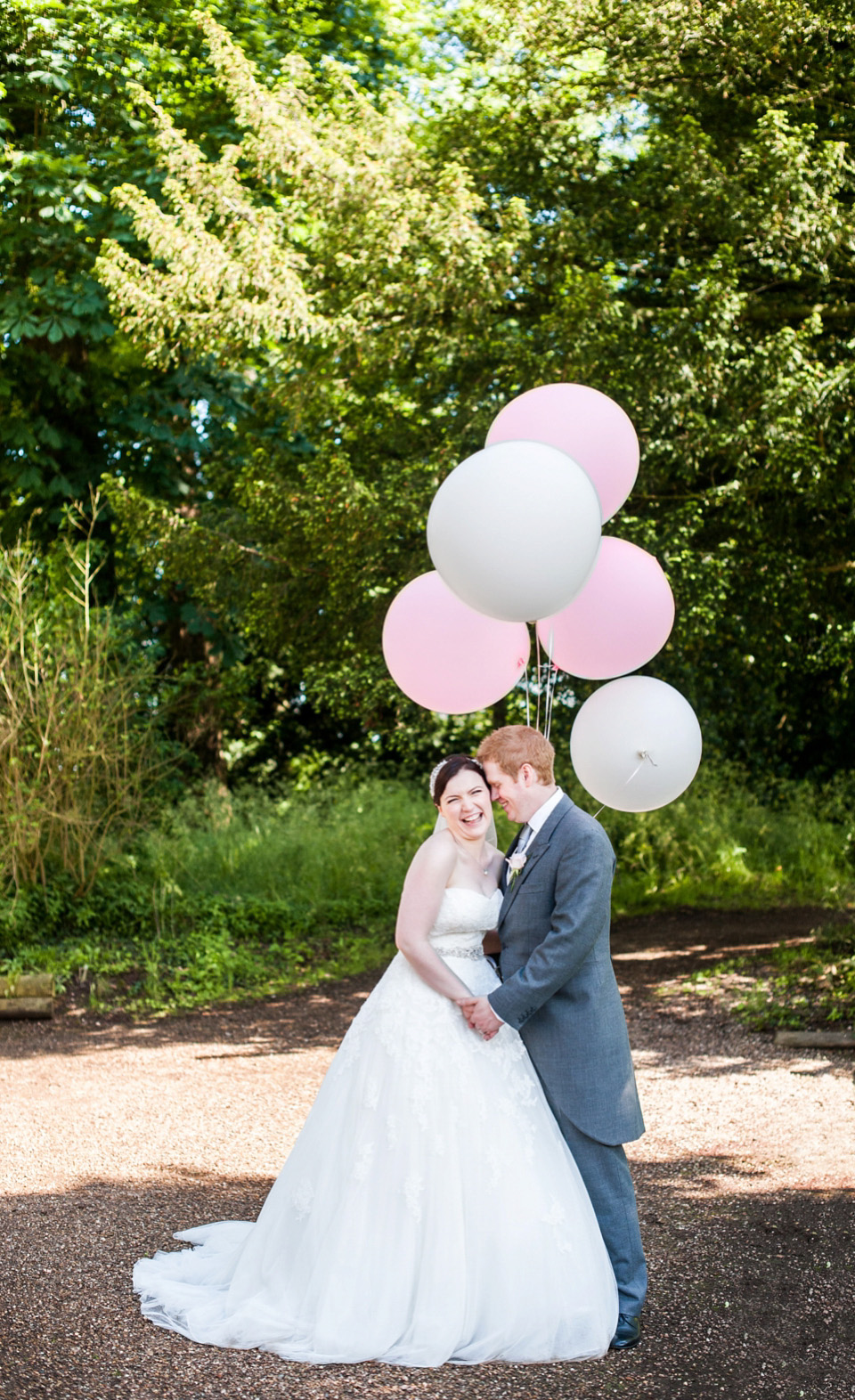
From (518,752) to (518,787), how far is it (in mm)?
106

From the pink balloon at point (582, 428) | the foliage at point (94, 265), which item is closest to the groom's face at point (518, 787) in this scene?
the pink balloon at point (582, 428)

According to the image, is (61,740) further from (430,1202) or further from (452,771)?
(430,1202)

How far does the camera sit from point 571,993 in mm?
3475

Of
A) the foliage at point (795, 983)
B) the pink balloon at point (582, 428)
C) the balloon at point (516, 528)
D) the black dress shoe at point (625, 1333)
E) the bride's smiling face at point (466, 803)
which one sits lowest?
the foliage at point (795, 983)

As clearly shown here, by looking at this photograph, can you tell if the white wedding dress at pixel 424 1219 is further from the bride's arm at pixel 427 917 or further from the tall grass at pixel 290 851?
the tall grass at pixel 290 851

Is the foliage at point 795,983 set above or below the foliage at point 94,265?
below

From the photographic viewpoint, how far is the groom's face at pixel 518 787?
Result: 11.6ft

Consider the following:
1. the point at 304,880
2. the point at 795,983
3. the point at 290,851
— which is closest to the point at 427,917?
the point at 795,983

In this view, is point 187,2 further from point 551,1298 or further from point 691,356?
point 551,1298

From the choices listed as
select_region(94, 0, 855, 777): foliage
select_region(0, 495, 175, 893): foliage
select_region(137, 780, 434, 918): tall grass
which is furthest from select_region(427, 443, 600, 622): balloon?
select_region(137, 780, 434, 918): tall grass

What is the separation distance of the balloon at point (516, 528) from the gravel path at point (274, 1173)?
2.13 m

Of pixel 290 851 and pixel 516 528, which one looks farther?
pixel 290 851

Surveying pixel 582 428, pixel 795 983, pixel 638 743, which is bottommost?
pixel 795 983

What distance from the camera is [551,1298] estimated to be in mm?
3240
